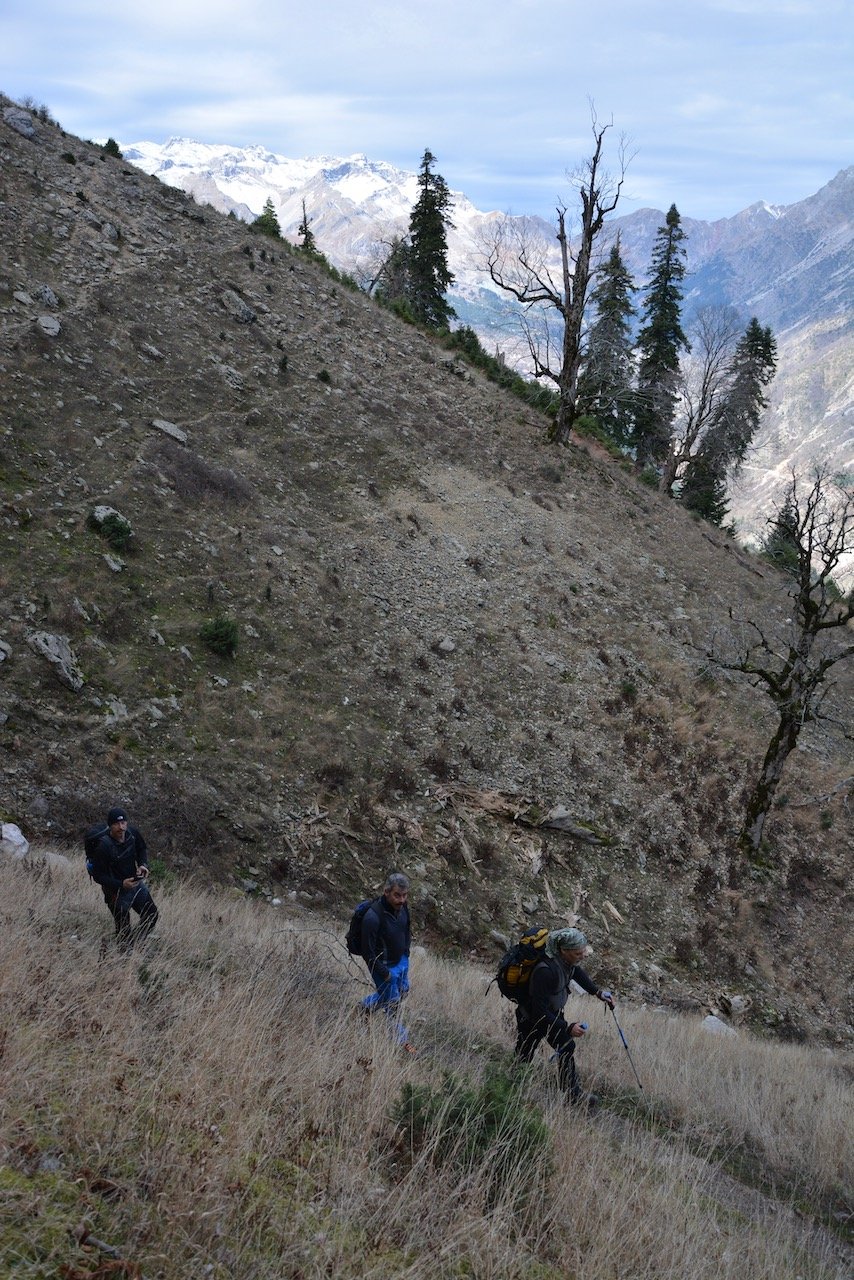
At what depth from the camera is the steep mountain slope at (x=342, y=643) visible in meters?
11.6

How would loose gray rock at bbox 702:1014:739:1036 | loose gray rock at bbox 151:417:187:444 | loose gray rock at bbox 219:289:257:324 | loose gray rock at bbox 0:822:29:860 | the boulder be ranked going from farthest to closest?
1. loose gray rock at bbox 219:289:257:324
2. loose gray rock at bbox 151:417:187:444
3. the boulder
4. loose gray rock at bbox 702:1014:739:1036
5. loose gray rock at bbox 0:822:29:860

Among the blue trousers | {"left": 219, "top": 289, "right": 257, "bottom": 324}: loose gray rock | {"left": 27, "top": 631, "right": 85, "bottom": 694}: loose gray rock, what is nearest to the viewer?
the blue trousers

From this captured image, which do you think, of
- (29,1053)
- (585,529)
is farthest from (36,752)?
(585,529)

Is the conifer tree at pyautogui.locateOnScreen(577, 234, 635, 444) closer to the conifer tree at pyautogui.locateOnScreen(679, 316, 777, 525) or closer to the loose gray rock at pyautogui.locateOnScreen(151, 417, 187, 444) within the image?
the conifer tree at pyautogui.locateOnScreen(679, 316, 777, 525)

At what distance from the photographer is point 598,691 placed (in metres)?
17.7

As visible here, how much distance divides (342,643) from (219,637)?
2.83 metres

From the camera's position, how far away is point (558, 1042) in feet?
18.1

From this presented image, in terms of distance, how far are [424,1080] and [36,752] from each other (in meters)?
7.78

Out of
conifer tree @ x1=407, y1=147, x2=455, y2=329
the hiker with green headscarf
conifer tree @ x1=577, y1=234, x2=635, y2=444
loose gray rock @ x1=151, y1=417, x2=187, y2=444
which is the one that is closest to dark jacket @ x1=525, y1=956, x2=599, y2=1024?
the hiker with green headscarf

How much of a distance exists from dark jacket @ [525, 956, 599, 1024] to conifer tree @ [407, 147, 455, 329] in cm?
3961

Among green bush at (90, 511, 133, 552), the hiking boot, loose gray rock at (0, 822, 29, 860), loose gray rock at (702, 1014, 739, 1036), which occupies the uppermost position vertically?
green bush at (90, 511, 133, 552)

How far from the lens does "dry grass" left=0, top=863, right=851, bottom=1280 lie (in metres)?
2.87

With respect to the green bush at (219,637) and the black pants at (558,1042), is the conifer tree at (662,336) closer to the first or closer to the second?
the green bush at (219,637)

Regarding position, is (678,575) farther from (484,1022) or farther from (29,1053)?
(29,1053)
